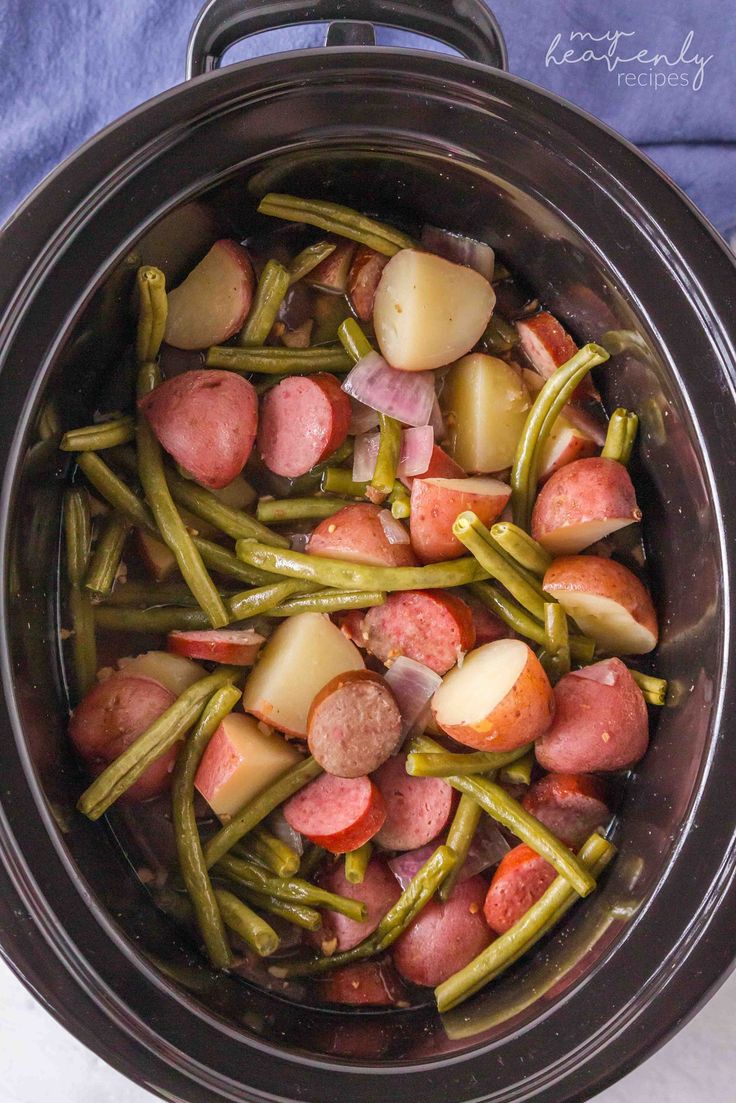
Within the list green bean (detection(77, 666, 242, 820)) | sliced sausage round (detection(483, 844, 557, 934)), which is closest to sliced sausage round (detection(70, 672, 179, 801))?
green bean (detection(77, 666, 242, 820))

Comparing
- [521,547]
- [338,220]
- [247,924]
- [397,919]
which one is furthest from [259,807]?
[338,220]

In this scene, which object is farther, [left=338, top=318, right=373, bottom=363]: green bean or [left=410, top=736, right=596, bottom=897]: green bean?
[left=338, top=318, right=373, bottom=363]: green bean

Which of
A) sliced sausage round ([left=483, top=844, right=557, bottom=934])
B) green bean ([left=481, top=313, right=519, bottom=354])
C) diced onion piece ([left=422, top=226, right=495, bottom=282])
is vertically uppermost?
diced onion piece ([left=422, top=226, right=495, bottom=282])

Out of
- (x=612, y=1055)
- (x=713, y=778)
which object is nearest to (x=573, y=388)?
(x=713, y=778)

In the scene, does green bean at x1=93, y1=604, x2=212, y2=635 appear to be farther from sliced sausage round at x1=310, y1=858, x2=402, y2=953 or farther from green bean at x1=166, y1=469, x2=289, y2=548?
sliced sausage round at x1=310, y1=858, x2=402, y2=953

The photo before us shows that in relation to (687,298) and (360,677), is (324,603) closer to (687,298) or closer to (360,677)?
(360,677)

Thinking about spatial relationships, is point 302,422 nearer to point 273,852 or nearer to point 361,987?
point 273,852

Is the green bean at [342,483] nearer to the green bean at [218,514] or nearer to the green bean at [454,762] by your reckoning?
the green bean at [218,514]
